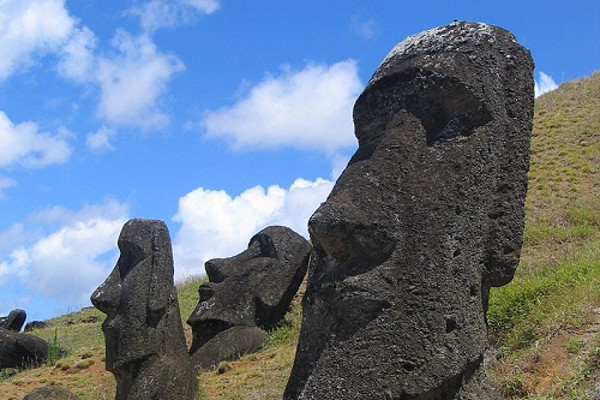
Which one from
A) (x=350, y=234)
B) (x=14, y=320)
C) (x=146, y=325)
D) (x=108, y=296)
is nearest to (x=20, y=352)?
(x=14, y=320)

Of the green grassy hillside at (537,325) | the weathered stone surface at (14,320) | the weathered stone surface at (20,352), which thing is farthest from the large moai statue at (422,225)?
the weathered stone surface at (14,320)

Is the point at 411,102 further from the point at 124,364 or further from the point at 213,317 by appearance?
the point at 213,317

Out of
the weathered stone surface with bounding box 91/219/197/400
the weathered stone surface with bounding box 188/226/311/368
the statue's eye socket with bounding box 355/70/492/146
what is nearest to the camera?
the statue's eye socket with bounding box 355/70/492/146

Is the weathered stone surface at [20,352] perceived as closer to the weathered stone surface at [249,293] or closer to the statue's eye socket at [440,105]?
the weathered stone surface at [249,293]

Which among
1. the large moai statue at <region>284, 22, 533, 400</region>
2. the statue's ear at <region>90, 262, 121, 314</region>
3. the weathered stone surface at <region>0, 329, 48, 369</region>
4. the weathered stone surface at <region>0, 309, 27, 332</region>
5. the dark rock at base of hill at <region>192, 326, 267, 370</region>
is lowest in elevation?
the large moai statue at <region>284, 22, 533, 400</region>

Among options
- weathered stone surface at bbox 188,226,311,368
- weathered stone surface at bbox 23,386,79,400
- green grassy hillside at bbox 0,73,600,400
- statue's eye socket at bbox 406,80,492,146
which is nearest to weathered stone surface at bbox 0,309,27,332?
green grassy hillside at bbox 0,73,600,400

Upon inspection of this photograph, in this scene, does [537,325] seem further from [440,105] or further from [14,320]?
[14,320]

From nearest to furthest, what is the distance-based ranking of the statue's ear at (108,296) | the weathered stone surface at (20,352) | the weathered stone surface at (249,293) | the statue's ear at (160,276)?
1. the statue's ear at (160,276)
2. the statue's ear at (108,296)
3. the weathered stone surface at (249,293)
4. the weathered stone surface at (20,352)

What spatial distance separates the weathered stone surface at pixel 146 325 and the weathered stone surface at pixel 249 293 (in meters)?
3.16

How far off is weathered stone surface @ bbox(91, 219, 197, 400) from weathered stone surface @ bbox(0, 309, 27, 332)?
8.92 m

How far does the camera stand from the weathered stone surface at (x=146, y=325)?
30.3 feet

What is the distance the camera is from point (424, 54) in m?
4.81

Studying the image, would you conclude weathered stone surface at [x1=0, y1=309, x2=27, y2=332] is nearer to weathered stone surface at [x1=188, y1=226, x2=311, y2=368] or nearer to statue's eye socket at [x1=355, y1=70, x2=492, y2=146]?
weathered stone surface at [x1=188, y1=226, x2=311, y2=368]

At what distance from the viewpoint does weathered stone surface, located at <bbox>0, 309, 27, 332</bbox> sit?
17.7 metres
